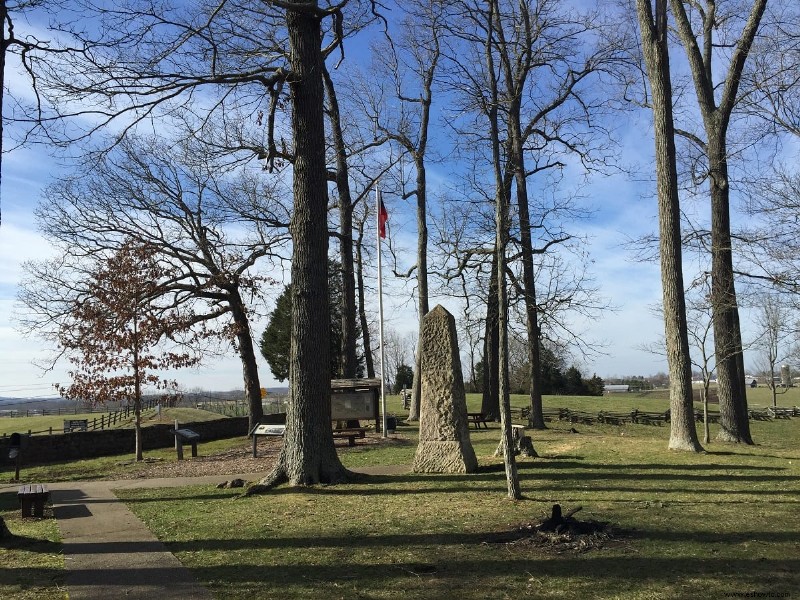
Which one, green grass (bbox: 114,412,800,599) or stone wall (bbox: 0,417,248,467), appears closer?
green grass (bbox: 114,412,800,599)

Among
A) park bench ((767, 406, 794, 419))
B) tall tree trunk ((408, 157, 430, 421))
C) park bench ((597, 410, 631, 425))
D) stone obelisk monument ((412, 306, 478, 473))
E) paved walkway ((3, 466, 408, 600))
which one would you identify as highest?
tall tree trunk ((408, 157, 430, 421))

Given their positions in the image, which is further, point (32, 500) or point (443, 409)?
point (443, 409)

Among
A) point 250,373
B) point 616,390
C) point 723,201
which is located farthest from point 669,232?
point 616,390

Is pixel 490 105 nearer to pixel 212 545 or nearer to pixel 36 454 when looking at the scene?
pixel 212 545

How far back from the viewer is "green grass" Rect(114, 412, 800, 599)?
5.00m

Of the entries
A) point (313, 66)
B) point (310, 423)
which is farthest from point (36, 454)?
point (313, 66)

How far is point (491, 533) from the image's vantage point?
6633mm

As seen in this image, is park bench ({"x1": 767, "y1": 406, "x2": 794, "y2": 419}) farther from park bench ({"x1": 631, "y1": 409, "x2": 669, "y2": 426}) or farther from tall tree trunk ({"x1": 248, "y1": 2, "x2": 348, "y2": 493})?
tall tree trunk ({"x1": 248, "y1": 2, "x2": 348, "y2": 493})

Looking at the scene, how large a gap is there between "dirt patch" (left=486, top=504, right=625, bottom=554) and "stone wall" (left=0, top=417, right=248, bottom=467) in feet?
54.7

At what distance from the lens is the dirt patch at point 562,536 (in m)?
5.97

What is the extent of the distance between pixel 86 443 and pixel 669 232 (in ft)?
62.7

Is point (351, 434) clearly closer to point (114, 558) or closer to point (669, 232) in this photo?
point (669, 232)

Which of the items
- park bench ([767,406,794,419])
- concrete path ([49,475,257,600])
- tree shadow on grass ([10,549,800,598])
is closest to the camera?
tree shadow on grass ([10,549,800,598])

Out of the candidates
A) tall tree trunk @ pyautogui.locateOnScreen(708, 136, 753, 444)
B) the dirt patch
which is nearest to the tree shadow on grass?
the dirt patch
